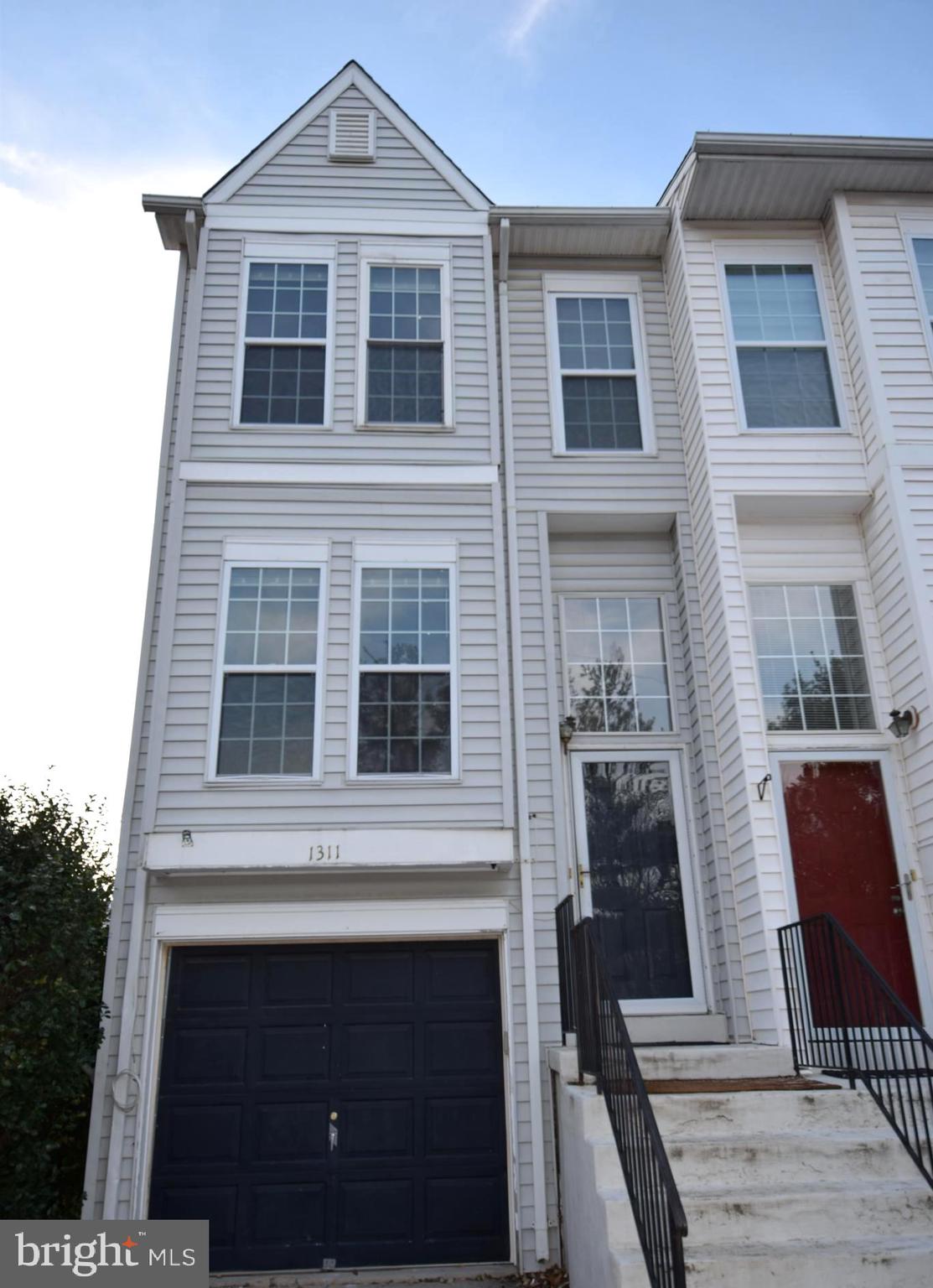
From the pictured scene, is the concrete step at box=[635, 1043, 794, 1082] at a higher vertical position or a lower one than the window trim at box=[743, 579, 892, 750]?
lower

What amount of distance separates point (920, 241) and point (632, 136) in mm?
3489

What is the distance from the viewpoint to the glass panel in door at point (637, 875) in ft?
24.6

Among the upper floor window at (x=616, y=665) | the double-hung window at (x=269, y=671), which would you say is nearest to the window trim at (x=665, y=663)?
the upper floor window at (x=616, y=665)

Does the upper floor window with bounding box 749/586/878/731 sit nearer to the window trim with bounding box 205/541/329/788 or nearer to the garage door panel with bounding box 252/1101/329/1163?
the window trim with bounding box 205/541/329/788

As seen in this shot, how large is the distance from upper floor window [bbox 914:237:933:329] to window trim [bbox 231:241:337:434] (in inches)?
208

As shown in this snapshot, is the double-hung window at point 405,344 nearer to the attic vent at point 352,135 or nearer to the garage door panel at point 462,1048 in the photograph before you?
the attic vent at point 352,135

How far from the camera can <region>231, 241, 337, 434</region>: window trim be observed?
27.1ft

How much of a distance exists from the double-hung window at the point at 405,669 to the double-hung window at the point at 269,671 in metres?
0.37

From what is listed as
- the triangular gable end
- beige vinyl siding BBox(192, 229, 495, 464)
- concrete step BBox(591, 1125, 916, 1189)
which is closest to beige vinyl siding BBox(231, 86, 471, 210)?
the triangular gable end

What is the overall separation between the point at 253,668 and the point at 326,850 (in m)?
1.56

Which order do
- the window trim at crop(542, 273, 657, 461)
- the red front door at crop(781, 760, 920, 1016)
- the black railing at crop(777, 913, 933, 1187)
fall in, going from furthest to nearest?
the window trim at crop(542, 273, 657, 461)
the red front door at crop(781, 760, 920, 1016)
the black railing at crop(777, 913, 933, 1187)

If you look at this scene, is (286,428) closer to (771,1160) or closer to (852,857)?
(852,857)

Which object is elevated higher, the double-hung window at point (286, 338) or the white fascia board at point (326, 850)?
the double-hung window at point (286, 338)

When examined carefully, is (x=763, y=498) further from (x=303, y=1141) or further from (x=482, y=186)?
(x=303, y=1141)
